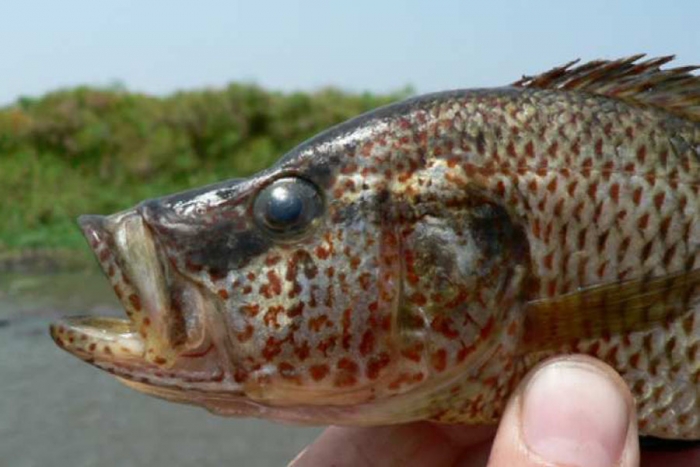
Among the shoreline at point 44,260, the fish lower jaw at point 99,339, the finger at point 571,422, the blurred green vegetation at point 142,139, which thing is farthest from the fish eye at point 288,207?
the blurred green vegetation at point 142,139

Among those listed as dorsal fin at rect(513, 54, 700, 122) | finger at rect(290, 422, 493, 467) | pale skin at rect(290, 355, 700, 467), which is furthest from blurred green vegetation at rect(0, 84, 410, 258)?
pale skin at rect(290, 355, 700, 467)

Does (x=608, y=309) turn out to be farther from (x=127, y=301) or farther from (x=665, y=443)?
(x=127, y=301)

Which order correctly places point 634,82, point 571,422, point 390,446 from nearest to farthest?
point 571,422 < point 634,82 < point 390,446

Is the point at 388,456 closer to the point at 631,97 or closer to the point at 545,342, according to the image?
the point at 545,342

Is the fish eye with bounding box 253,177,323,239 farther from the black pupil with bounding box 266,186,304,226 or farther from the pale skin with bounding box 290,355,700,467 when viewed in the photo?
the pale skin with bounding box 290,355,700,467

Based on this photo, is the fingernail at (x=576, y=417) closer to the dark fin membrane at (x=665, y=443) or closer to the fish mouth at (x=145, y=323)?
the dark fin membrane at (x=665, y=443)

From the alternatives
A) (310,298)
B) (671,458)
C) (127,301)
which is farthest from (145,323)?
(671,458)
